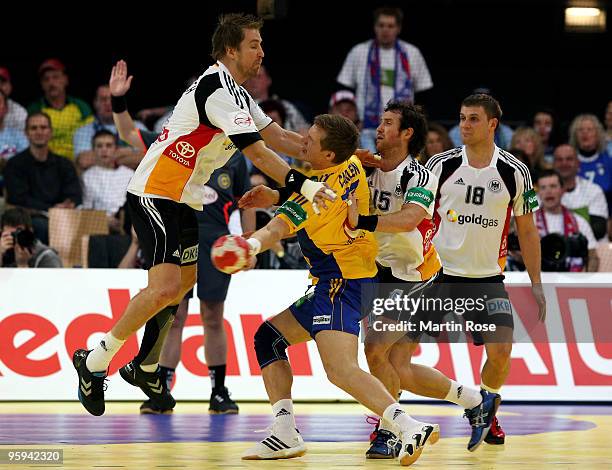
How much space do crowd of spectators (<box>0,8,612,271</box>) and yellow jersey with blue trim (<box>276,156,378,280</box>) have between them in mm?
4448

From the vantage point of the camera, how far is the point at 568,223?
510 inches

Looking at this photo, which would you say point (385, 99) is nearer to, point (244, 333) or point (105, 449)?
point (244, 333)

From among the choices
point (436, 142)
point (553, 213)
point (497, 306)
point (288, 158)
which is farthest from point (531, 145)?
point (497, 306)

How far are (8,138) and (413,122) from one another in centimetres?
776

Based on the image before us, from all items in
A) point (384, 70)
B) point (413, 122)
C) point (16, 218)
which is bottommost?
point (16, 218)

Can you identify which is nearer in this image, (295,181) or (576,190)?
(295,181)

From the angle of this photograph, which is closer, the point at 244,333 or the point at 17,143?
the point at 244,333

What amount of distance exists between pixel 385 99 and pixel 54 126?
4136 mm

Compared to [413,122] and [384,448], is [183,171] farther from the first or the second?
[384,448]

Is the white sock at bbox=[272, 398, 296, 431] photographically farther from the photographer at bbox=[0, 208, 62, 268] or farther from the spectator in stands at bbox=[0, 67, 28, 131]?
the spectator in stands at bbox=[0, 67, 28, 131]

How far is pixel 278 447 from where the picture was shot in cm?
719

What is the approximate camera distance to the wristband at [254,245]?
642 centimetres

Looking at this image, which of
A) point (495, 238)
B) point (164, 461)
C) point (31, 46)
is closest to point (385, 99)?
point (31, 46)

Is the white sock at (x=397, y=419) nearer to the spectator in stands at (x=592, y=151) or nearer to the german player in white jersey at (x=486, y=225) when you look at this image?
the german player in white jersey at (x=486, y=225)
